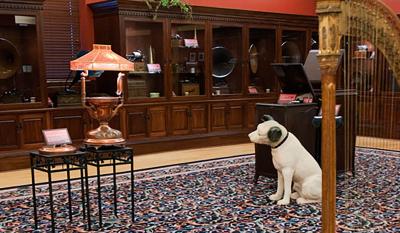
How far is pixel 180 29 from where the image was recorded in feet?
23.8

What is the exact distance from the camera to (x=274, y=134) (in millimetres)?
4117

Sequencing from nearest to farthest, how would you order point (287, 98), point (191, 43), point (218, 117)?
point (287, 98) < point (191, 43) < point (218, 117)

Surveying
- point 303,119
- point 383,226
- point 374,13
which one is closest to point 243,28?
point 303,119

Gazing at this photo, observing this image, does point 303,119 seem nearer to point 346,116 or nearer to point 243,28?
point 346,116

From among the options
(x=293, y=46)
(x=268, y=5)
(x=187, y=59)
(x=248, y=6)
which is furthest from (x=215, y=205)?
(x=268, y=5)

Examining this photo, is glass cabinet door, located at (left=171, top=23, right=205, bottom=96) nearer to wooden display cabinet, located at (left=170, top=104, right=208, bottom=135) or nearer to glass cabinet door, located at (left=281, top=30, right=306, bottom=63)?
wooden display cabinet, located at (left=170, top=104, right=208, bottom=135)

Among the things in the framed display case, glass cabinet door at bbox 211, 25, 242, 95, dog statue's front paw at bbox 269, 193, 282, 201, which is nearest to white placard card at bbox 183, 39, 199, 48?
glass cabinet door at bbox 211, 25, 242, 95

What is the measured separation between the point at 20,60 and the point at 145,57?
5.95 ft

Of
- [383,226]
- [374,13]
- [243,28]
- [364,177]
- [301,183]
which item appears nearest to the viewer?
[374,13]

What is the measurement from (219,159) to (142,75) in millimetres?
1785

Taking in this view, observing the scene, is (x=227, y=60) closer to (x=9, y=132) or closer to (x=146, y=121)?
(x=146, y=121)

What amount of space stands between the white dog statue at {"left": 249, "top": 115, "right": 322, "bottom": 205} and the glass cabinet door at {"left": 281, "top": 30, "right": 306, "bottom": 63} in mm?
4606

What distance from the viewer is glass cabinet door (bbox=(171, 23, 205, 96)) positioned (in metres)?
7.18

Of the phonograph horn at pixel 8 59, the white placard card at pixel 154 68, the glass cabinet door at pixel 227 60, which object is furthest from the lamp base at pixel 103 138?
the glass cabinet door at pixel 227 60
